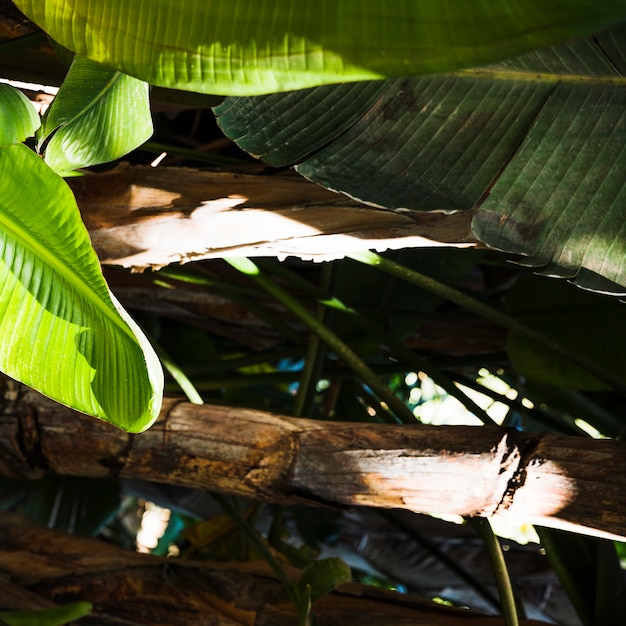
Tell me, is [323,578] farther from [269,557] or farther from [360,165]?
[360,165]

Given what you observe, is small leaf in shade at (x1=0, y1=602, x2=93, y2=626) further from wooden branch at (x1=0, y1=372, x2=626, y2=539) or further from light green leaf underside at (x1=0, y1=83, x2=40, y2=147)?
light green leaf underside at (x1=0, y1=83, x2=40, y2=147)

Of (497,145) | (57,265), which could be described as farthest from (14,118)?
(497,145)

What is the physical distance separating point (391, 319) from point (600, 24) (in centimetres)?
91

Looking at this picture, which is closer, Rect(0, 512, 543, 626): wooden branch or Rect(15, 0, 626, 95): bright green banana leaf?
Rect(15, 0, 626, 95): bright green banana leaf

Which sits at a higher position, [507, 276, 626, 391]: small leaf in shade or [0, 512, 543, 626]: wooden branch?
[507, 276, 626, 391]: small leaf in shade

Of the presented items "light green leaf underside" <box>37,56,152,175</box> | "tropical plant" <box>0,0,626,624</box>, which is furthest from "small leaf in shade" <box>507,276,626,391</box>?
"light green leaf underside" <box>37,56,152,175</box>

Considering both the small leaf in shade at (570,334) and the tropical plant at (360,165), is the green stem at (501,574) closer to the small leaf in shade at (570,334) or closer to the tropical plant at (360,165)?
the tropical plant at (360,165)

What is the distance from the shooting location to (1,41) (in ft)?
2.41

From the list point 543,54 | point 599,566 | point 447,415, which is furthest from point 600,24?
point 447,415

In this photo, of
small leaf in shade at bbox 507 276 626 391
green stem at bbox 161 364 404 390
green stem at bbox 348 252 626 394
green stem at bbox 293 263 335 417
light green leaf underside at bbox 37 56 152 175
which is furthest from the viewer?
green stem at bbox 161 364 404 390

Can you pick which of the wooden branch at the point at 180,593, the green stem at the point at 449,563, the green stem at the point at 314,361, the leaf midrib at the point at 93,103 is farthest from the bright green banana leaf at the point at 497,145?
the green stem at the point at 449,563

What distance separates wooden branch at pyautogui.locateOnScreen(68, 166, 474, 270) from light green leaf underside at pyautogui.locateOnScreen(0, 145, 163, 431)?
24 cm

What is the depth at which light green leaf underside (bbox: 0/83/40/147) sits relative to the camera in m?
0.41

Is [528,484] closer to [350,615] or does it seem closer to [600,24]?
[350,615]
